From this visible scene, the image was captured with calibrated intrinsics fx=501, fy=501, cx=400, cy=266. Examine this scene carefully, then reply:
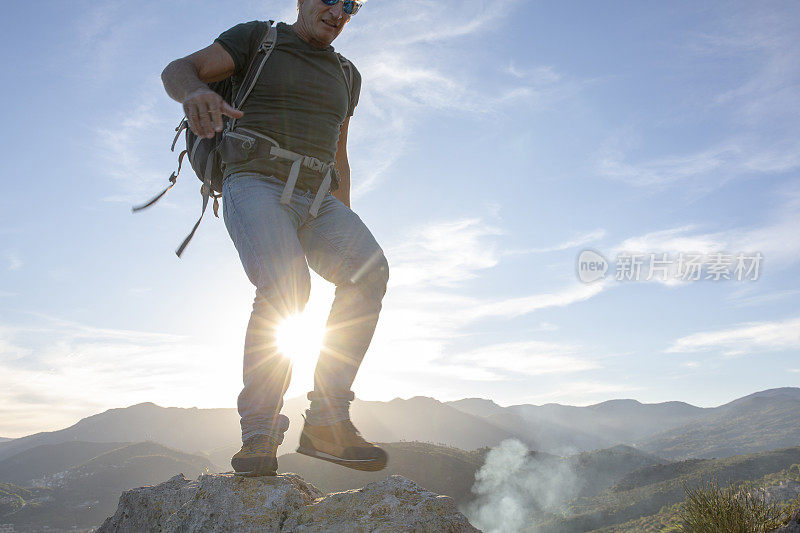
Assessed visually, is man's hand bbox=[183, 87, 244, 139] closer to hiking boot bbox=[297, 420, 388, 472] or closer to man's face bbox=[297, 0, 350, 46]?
man's face bbox=[297, 0, 350, 46]

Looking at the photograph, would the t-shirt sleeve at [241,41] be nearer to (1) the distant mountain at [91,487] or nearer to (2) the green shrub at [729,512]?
(2) the green shrub at [729,512]

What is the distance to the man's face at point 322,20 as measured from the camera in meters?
3.22

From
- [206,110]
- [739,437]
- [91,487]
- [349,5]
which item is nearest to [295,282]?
[206,110]

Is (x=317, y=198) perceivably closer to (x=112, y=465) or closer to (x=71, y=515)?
(x=71, y=515)

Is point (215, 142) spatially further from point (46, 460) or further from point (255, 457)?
point (46, 460)

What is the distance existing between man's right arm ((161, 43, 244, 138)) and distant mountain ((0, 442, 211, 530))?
3158 inches

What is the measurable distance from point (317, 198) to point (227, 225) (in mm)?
601

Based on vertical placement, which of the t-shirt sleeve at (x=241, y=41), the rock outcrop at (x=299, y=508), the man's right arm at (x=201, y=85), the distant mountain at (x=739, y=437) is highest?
the t-shirt sleeve at (x=241, y=41)

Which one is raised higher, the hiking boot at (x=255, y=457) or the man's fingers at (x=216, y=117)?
Answer: the man's fingers at (x=216, y=117)

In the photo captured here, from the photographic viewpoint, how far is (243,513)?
8.41 ft

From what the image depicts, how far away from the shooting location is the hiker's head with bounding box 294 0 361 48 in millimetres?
3215

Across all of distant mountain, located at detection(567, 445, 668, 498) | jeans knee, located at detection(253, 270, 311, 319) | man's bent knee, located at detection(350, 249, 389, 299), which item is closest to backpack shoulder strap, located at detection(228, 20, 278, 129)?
jeans knee, located at detection(253, 270, 311, 319)

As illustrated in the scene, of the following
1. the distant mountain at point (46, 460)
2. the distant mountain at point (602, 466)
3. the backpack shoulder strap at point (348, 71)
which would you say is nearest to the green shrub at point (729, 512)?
the backpack shoulder strap at point (348, 71)

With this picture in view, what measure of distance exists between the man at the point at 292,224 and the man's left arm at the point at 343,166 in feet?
1.29
